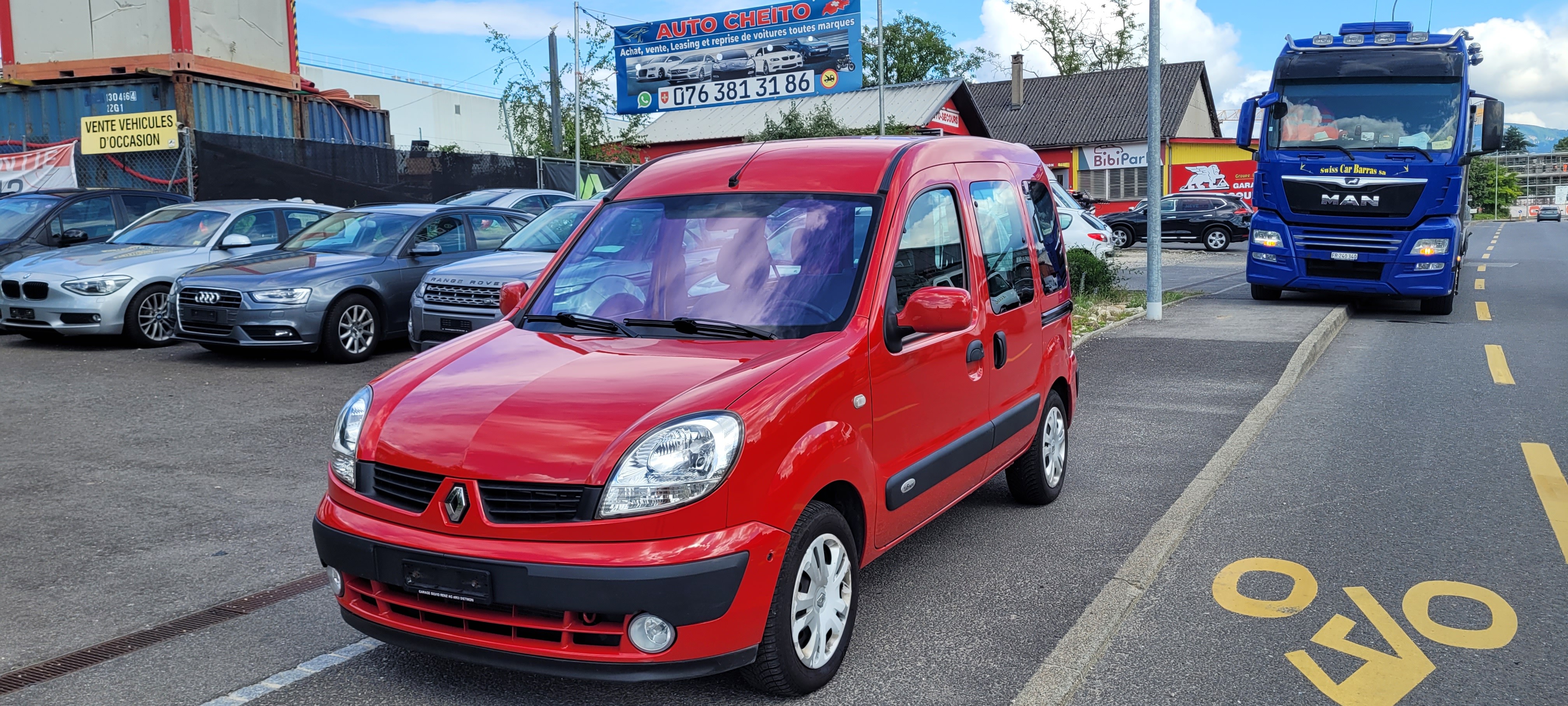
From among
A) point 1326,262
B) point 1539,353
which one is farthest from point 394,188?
point 1539,353

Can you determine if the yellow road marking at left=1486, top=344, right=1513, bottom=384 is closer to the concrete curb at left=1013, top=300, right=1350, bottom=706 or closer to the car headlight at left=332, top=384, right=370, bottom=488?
the concrete curb at left=1013, top=300, right=1350, bottom=706

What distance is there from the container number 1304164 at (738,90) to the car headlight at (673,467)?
1090 inches

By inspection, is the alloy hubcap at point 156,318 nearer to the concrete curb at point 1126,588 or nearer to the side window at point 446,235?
the side window at point 446,235

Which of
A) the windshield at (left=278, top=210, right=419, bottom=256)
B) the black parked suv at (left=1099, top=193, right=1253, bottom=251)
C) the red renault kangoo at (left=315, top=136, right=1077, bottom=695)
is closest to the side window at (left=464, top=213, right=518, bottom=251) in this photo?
the windshield at (left=278, top=210, right=419, bottom=256)

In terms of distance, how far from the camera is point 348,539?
350 centimetres

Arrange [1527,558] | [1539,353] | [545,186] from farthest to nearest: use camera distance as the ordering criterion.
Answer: [545,186]
[1539,353]
[1527,558]

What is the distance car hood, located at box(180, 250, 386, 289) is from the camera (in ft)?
33.6

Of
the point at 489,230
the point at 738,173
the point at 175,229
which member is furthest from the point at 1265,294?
the point at 175,229

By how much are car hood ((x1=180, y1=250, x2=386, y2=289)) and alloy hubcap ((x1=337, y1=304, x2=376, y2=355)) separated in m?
0.36

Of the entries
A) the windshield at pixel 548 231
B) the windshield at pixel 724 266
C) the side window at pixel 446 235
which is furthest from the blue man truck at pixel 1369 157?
the windshield at pixel 724 266

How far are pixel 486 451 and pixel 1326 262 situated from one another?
13771 mm

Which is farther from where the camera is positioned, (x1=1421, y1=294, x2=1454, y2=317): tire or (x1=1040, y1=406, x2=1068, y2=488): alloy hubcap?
(x1=1421, y1=294, x2=1454, y2=317): tire

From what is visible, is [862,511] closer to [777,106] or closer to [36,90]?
[36,90]

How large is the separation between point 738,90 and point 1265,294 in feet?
59.3
